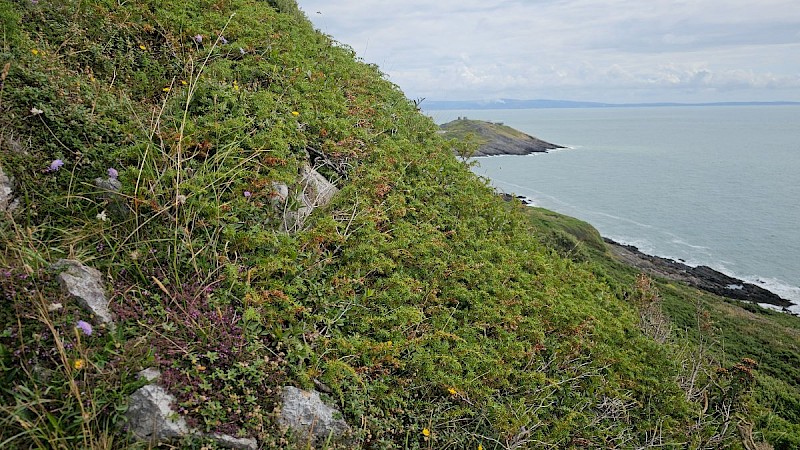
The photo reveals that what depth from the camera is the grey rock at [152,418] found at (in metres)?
3.17

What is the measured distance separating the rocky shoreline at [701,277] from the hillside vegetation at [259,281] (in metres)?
32.2

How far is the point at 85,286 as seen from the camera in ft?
12.0

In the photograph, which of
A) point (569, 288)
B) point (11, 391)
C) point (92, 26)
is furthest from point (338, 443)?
point (92, 26)

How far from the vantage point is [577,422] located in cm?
529

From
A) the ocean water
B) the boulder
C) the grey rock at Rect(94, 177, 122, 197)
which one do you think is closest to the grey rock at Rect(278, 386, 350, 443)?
the boulder

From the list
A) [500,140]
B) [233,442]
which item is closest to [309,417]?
[233,442]

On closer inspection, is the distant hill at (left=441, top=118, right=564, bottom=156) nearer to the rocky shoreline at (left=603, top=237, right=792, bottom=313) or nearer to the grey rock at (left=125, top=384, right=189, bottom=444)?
the rocky shoreline at (left=603, top=237, right=792, bottom=313)

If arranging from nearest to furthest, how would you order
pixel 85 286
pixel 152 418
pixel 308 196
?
pixel 152 418 → pixel 85 286 → pixel 308 196

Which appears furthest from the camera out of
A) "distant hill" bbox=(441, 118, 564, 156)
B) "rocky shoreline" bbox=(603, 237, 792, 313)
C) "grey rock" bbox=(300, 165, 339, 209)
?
"distant hill" bbox=(441, 118, 564, 156)

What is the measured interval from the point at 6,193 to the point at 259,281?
7.02 ft

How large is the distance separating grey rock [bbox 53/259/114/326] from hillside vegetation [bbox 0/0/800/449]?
0.06 metres

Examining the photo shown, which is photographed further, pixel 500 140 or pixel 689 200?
pixel 500 140

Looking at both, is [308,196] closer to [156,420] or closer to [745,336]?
[156,420]

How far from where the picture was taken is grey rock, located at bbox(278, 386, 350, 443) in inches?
146
